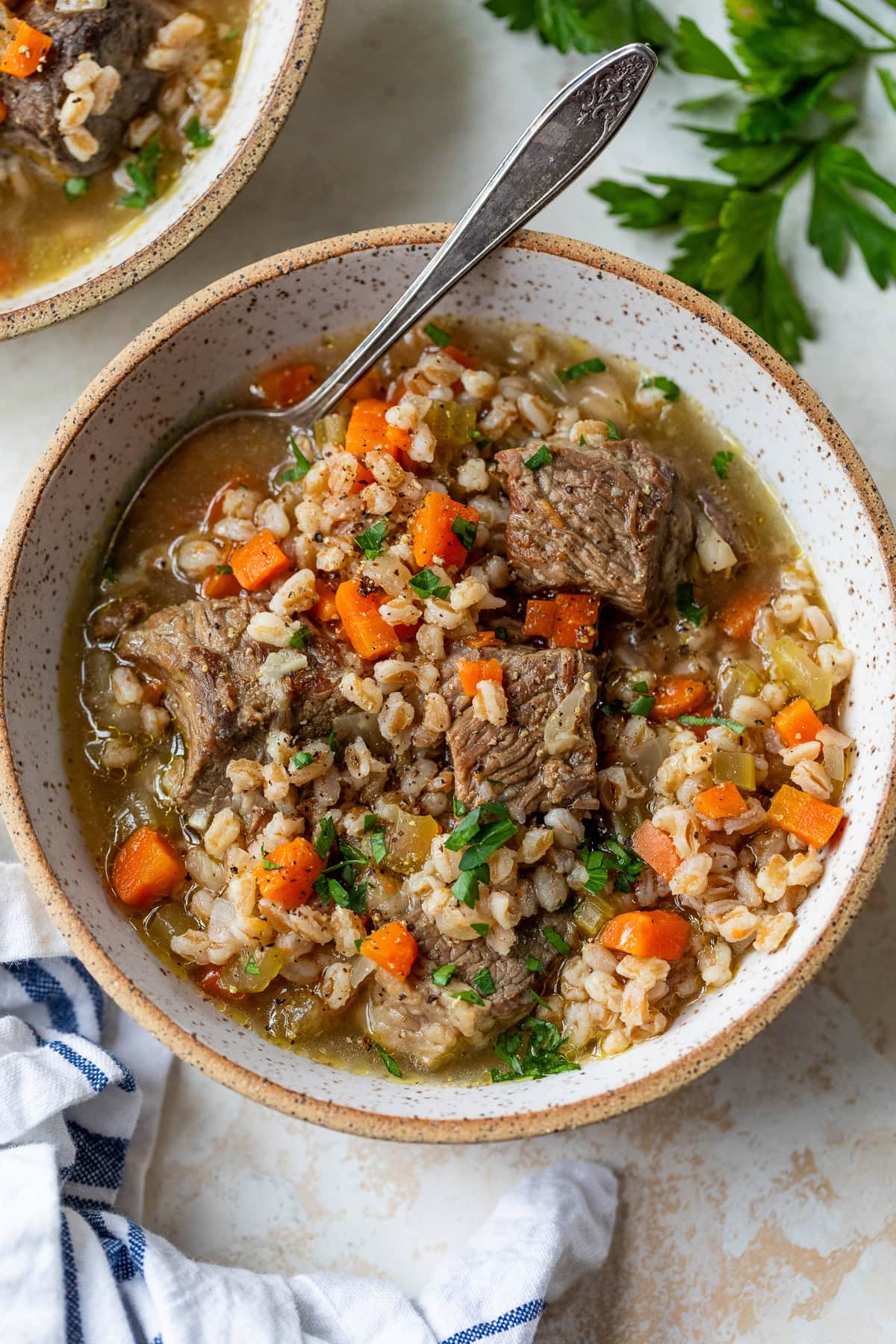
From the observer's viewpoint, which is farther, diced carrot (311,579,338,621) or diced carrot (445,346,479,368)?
diced carrot (445,346,479,368)

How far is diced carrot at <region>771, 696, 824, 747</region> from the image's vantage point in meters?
3.30

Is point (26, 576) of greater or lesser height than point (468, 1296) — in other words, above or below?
above

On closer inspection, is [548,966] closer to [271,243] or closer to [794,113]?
[271,243]

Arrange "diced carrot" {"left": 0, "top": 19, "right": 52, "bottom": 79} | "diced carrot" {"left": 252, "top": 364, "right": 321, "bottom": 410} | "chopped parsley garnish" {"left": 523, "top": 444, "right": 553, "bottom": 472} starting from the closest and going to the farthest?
"chopped parsley garnish" {"left": 523, "top": 444, "right": 553, "bottom": 472} → "diced carrot" {"left": 252, "top": 364, "right": 321, "bottom": 410} → "diced carrot" {"left": 0, "top": 19, "right": 52, "bottom": 79}

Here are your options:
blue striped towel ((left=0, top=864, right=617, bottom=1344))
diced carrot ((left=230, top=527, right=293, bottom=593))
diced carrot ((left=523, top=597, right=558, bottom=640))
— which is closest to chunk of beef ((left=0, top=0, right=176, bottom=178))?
diced carrot ((left=230, top=527, right=293, bottom=593))

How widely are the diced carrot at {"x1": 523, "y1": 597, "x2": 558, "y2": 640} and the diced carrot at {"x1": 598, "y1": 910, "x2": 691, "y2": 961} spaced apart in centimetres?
82

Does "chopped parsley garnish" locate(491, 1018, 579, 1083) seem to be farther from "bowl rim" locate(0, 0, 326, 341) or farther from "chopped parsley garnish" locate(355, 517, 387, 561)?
"bowl rim" locate(0, 0, 326, 341)

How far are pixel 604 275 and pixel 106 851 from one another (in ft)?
6.98

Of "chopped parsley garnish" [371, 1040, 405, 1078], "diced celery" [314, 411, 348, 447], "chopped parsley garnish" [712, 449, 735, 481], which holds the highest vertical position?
"chopped parsley garnish" [712, 449, 735, 481]

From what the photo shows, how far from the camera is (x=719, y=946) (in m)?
3.23

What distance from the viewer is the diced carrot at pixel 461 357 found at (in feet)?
11.7

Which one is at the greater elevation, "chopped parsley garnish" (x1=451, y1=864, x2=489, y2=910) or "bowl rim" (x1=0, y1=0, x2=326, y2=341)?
"bowl rim" (x1=0, y1=0, x2=326, y2=341)

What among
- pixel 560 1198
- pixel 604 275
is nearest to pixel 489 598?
pixel 604 275

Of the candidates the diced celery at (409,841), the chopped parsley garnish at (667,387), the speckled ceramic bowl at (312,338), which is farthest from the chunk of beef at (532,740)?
the chopped parsley garnish at (667,387)
